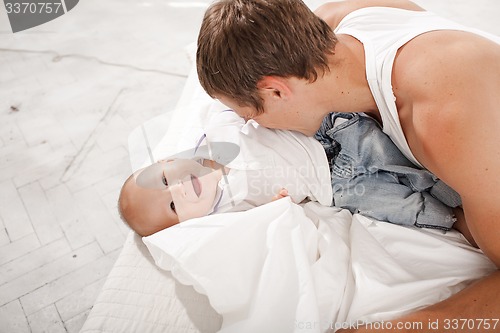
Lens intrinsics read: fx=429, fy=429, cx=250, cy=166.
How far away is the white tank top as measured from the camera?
1100 mm

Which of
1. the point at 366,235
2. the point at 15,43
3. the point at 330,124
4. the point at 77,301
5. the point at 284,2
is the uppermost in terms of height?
the point at 284,2

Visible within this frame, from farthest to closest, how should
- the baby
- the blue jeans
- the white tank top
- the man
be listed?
the baby
the blue jeans
the white tank top
the man

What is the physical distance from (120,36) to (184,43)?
0.54 metres

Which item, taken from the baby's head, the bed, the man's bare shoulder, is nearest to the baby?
the baby's head

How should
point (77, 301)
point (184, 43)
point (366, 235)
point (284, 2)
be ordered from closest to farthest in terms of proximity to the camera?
point (284, 2), point (366, 235), point (77, 301), point (184, 43)

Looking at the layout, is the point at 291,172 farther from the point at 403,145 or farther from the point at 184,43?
the point at 184,43

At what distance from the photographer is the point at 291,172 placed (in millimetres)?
1417

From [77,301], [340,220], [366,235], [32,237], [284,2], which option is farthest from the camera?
[32,237]

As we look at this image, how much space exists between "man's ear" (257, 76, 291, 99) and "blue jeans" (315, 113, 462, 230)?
260 millimetres

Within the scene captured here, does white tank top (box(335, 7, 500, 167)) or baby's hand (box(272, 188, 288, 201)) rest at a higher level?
white tank top (box(335, 7, 500, 167))

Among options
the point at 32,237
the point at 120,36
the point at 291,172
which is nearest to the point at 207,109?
the point at 291,172

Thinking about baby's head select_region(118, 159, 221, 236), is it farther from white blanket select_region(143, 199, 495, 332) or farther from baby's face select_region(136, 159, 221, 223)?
white blanket select_region(143, 199, 495, 332)

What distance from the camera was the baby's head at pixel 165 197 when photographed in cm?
142

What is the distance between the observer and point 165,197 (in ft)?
4.68
